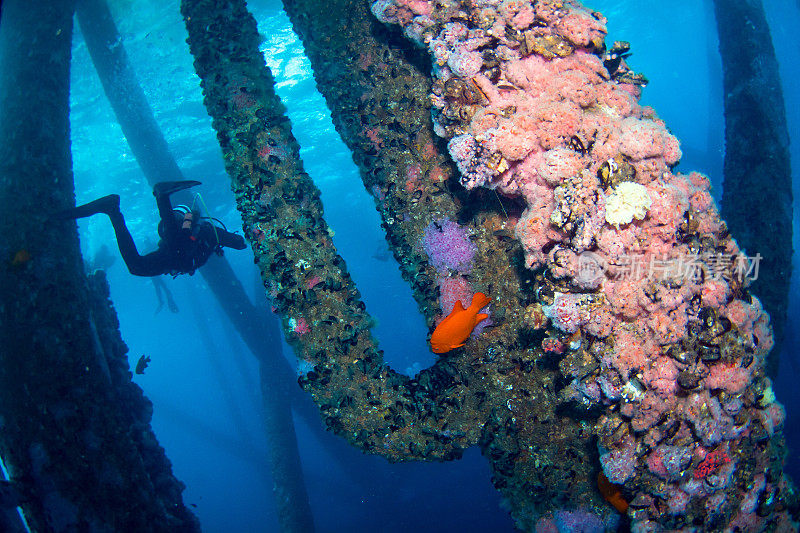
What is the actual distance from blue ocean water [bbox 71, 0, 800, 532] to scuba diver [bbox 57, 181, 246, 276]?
371 cm

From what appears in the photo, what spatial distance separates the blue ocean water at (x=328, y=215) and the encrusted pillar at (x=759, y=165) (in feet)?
16.5

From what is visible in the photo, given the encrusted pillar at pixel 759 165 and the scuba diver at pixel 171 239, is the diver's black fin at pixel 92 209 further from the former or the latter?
the encrusted pillar at pixel 759 165

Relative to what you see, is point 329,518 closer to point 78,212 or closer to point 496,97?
point 78,212

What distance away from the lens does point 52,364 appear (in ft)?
12.1

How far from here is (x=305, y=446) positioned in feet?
79.2

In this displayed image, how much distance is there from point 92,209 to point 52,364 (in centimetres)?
284

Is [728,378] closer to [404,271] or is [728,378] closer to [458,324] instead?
[458,324]

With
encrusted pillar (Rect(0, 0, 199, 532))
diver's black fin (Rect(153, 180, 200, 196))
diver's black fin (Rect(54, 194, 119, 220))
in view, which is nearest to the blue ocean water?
encrusted pillar (Rect(0, 0, 199, 532))

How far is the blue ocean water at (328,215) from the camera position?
1437 centimetres

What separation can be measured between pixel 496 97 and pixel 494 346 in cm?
204

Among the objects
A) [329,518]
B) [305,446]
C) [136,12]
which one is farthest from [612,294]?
[305,446]

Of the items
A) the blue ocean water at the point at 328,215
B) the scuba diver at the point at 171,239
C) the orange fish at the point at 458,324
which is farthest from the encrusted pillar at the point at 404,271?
the scuba diver at the point at 171,239

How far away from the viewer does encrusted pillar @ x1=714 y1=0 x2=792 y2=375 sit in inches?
199

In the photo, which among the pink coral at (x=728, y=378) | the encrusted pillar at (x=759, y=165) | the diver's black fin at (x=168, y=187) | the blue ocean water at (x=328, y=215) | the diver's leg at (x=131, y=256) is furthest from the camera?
the blue ocean water at (x=328, y=215)
